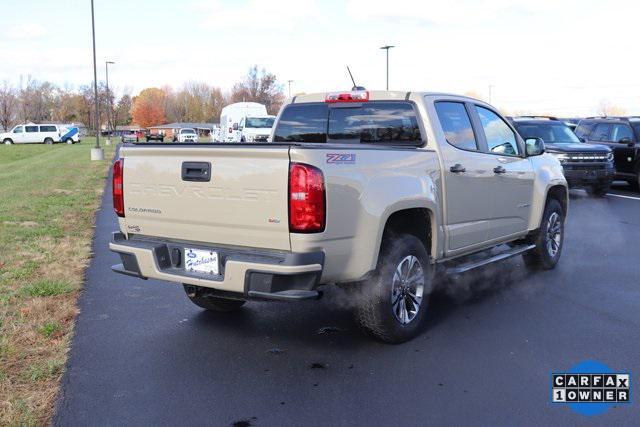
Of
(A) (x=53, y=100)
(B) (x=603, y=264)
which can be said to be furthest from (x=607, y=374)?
(A) (x=53, y=100)

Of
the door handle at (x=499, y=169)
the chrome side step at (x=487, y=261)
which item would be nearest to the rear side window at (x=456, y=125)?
the door handle at (x=499, y=169)

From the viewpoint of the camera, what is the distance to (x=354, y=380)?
4.16 m

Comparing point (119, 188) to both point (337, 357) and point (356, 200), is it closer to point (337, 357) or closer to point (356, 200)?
point (356, 200)

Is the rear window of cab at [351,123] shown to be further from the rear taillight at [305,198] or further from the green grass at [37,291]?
the green grass at [37,291]

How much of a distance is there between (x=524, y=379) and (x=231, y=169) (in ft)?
7.87

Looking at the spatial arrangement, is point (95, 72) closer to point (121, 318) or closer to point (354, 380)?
point (121, 318)

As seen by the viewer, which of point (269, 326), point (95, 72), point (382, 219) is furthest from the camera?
point (95, 72)

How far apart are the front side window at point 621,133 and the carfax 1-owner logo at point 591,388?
1344 cm

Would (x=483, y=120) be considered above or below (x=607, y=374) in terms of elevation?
above

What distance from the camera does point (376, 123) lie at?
5.59 meters

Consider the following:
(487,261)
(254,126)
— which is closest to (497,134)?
(487,261)

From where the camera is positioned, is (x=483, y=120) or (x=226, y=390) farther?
(x=483, y=120)

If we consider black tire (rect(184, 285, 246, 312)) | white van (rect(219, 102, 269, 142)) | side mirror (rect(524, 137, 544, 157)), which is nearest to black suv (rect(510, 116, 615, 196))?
side mirror (rect(524, 137, 544, 157))

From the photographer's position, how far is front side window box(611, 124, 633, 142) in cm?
1608
